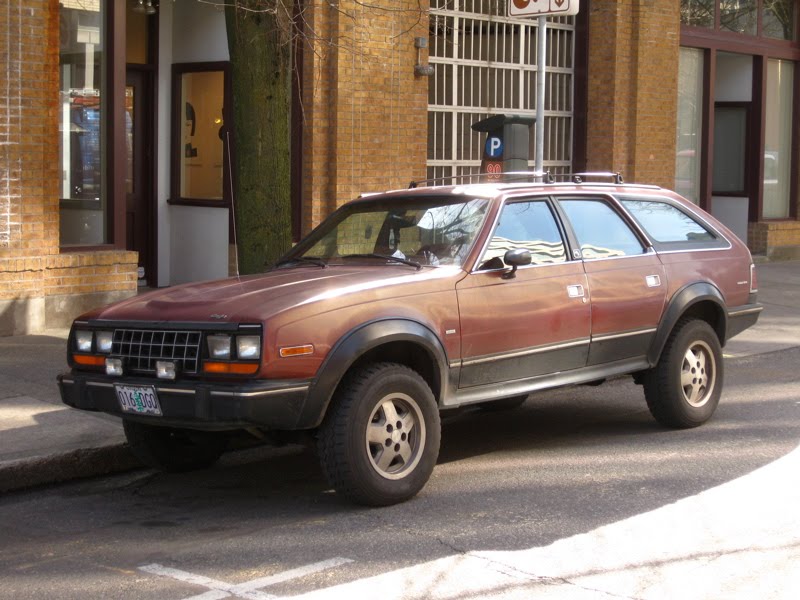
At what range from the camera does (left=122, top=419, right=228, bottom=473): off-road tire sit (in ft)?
23.8

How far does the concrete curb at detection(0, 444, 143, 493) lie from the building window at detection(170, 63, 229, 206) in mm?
7205

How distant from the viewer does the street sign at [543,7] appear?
10.4 meters

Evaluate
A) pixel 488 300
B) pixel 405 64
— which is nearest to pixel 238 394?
pixel 488 300

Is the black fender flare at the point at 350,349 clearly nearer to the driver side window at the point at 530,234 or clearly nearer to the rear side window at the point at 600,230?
the driver side window at the point at 530,234

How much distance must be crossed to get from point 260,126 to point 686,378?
3.57 meters

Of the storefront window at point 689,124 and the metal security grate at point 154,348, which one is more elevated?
the storefront window at point 689,124

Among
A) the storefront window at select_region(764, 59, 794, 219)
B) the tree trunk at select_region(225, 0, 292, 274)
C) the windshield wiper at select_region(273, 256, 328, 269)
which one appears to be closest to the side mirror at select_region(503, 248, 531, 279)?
the windshield wiper at select_region(273, 256, 328, 269)

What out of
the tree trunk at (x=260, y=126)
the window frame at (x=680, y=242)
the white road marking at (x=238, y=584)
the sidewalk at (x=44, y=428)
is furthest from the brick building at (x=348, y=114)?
the white road marking at (x=238, y=584)

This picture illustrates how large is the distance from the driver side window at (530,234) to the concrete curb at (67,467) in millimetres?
2554

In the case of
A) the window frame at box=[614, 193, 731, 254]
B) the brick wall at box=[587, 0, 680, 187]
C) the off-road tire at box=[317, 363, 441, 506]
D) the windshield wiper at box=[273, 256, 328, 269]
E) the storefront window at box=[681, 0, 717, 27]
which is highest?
the storefront window at box=[681, 0, 717, 27]

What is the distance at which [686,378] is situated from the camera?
8422 millimetres

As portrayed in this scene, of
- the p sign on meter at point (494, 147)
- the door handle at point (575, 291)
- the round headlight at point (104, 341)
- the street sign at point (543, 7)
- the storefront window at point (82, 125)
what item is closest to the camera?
the round headlight at point (104, 341)

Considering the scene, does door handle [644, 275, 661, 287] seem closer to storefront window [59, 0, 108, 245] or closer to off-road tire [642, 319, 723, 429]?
off-road tire [642, 319, 723, 429]

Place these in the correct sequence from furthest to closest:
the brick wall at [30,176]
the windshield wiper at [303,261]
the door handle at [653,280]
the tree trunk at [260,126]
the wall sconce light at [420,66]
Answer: the wall sconce light at [420,66] < the brick wall at [30,176] < the tree trunk at [260,126] < the door handle at [653,280] < the windshield wiper at [303,261]
